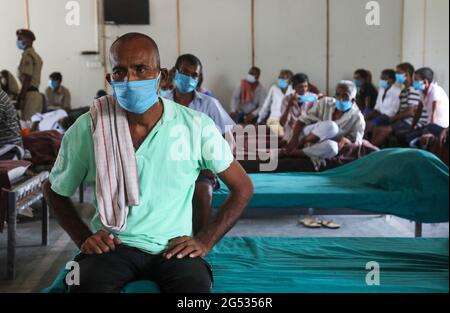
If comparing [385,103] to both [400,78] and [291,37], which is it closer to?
[400,78]

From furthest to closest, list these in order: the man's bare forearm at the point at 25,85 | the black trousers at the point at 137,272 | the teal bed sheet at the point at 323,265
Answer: the man's bare forearm at the point at 25,85 < the teal bed sheet at the point at 323,265 < the black trousers at the point at 137,272

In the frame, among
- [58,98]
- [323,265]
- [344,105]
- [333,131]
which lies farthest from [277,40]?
[58,98]

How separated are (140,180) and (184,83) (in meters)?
1.47

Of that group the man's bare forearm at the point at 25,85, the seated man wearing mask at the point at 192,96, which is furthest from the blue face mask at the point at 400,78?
the man's bare forearm at the point at 25,85

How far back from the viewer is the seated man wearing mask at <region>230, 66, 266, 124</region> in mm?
6583

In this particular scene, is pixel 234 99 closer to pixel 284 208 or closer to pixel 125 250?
pixel 284 208

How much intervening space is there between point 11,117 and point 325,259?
1383 millimetres

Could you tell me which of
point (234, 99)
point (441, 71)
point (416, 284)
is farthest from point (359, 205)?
point (234, 99)

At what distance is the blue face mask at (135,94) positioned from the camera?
1.50m

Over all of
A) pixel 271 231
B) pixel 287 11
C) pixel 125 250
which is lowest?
pixel 271 231

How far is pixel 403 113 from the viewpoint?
5.68 m

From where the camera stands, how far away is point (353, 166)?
371 centimetres

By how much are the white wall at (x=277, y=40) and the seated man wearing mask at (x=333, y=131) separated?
0.60m

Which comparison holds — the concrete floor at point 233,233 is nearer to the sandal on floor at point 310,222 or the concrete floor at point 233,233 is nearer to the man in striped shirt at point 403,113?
the sandal on floor at point 310,222
